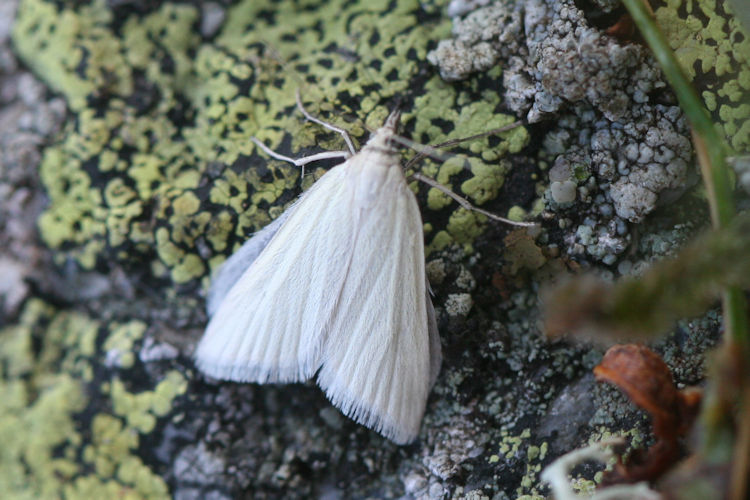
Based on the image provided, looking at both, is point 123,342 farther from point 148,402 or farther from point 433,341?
point 433,341

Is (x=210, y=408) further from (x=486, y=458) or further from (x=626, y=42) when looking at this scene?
(x=626, y=42)

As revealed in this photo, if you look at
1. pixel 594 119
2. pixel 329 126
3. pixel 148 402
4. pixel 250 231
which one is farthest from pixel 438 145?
pixel 148 402

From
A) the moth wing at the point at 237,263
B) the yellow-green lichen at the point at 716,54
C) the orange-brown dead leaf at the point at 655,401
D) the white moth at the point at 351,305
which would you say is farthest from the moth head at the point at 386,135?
the orange-brown dead leaf at the point at 655,401

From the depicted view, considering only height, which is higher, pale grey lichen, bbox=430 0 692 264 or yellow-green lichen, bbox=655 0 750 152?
yellow-green lichen, bbox=655 0 750 152

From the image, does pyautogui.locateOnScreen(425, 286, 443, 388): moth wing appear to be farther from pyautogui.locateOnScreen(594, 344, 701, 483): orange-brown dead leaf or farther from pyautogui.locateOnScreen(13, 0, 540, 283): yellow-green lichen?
pyautogui.locateOnScreen(594, 344, 701, 483): orange-brown dead leaf

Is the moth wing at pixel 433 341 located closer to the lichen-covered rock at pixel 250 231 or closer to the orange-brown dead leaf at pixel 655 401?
the lichen-covered rock at pixel 250 231

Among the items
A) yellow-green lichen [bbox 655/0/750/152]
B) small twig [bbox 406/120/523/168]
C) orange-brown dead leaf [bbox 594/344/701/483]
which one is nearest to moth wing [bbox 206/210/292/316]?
small twig [bbox 406/120/523/168]
